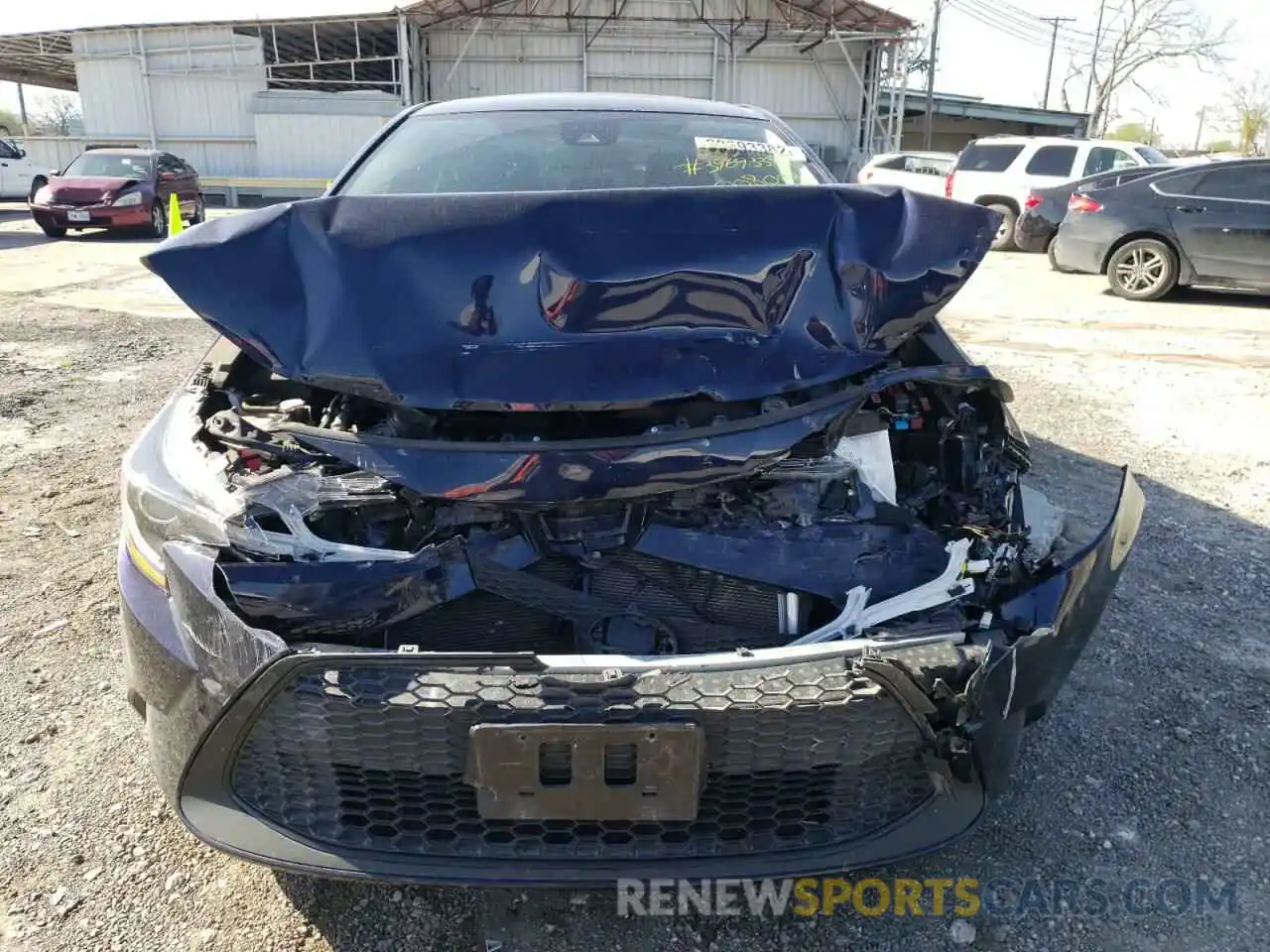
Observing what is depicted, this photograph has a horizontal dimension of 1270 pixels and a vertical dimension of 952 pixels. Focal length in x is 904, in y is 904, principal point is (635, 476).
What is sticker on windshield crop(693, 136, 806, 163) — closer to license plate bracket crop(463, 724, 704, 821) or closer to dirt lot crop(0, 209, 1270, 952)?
dirt lot crop(0, 209, 1270, 952)

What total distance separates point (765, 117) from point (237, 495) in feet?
9.18

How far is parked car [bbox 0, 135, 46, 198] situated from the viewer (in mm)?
20469

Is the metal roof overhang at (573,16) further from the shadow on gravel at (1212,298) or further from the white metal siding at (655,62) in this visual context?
the shadow on gravel at (1212,298)

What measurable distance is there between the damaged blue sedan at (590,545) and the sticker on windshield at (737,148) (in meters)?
1.08

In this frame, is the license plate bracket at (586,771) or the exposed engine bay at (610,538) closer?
the license plate bracket at (586,771)

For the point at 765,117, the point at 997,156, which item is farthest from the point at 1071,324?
the point at 997,156

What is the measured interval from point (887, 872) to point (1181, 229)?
379 inches

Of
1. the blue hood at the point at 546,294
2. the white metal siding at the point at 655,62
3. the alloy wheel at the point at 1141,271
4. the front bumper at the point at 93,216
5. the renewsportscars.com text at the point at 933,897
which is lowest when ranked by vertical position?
the renewsportscars.com text at the point at 933,897

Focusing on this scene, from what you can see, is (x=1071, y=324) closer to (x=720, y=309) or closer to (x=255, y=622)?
(x=720, y=309)

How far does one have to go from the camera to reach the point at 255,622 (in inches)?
69.0

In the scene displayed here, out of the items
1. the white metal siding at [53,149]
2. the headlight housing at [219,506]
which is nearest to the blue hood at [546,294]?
the headlight housing at [219,506]

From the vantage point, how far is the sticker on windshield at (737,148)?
3.32 meters

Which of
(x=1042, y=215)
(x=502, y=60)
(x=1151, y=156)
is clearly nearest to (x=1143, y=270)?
(x=1042, y=215)

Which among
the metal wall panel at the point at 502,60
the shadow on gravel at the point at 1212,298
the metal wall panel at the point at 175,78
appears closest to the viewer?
the shadow on gravel at the point at 1212,298
